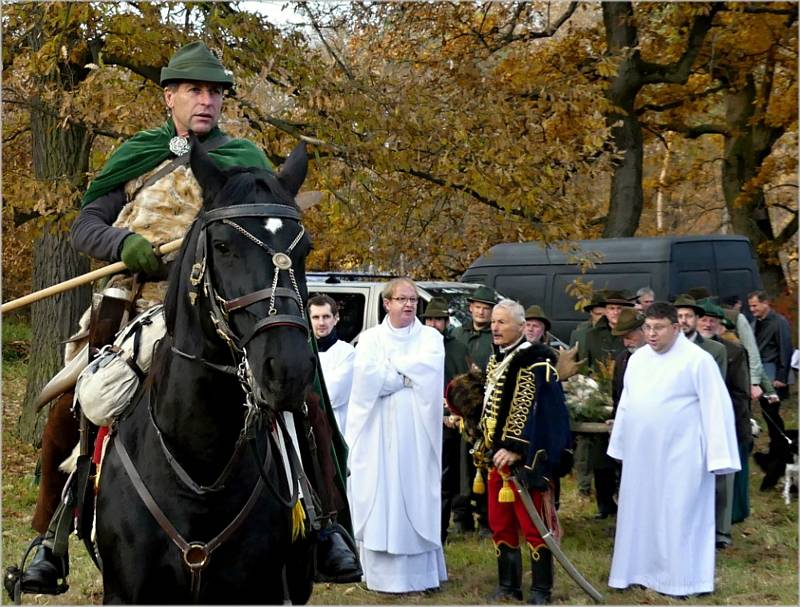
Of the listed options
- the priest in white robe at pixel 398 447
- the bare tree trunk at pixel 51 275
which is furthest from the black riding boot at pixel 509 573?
the bare tree trunk at pixel 51 275

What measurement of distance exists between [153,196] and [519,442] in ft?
13.0

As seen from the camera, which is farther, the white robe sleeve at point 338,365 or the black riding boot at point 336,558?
the white robe sleeve at point 338,365

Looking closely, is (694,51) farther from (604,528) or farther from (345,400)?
(345,400)

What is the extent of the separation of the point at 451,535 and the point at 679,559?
10.2ft

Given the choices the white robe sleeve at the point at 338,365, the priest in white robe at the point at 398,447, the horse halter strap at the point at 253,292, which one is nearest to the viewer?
the horse halter strap at the point at 253,292

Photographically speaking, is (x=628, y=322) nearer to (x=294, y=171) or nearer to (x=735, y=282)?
(x=294, y=171)

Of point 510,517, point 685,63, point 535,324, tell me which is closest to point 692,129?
point 685,63

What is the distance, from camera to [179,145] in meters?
5.21

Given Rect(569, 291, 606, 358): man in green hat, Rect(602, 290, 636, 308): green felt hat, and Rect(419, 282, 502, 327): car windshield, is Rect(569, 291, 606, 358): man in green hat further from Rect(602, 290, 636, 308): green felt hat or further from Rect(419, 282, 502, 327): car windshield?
Rect(419, 282, 502, 327): car windshield

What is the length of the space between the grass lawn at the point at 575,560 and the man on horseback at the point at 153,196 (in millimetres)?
3224

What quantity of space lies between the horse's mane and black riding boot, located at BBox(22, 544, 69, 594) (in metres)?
1.44

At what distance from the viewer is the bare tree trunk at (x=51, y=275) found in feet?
44.3

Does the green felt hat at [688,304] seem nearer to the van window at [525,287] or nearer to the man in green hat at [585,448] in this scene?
the man in green hat at [585,448]

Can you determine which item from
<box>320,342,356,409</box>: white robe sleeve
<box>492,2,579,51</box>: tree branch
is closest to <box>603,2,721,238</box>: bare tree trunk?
<box>492,2,579,51</box>: tree branch
